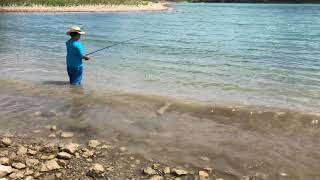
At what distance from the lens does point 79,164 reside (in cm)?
752

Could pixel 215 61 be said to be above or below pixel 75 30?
below

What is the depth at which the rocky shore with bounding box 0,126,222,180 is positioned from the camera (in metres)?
7.13

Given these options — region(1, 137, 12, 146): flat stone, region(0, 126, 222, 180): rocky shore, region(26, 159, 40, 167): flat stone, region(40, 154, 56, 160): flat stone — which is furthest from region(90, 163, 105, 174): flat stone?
region(1, 137, 12, 146): flat stone

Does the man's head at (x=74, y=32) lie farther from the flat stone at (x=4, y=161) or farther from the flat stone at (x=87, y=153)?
the flat stone at (x=4, y=161)

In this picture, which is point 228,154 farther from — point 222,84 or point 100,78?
point 100,78

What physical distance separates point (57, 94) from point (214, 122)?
527 cm

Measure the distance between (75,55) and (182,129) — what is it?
5571mm

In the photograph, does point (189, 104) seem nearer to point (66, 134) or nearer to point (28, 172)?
point (66, 134)

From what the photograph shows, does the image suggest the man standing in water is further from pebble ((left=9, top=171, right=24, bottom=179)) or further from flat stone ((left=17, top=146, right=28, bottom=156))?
pebble ((left=9, top=171, right=24, bottom=179))

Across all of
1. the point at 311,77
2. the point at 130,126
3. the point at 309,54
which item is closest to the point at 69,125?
the point at 130,126

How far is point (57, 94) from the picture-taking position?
516 inches

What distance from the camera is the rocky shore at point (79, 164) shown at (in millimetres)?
7133

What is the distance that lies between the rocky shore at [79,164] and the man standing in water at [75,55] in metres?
5.48

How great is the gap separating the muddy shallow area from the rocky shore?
293 millimetres
